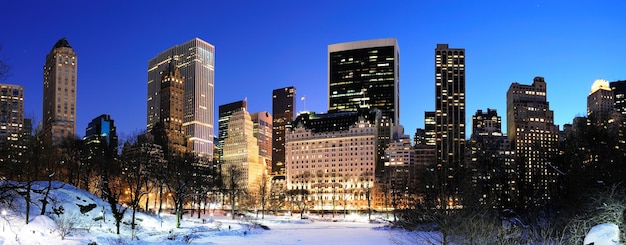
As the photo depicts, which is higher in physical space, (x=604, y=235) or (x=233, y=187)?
(x=604, y=235)

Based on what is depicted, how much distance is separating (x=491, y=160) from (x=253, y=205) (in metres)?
120

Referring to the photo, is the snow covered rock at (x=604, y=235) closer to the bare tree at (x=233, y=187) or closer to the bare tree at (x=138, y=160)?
the bare tree at (x=138, y=160)

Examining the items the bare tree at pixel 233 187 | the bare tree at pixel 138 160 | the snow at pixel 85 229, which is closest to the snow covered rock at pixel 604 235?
the snow at pixel 85 229

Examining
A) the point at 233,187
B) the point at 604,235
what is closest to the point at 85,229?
the point at 604,235

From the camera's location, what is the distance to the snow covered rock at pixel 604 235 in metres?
22.1

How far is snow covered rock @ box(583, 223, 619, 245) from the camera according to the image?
22.1 metres

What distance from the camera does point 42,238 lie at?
34.6 meters

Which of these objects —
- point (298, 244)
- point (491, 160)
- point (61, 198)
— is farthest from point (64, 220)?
point (491, 160)

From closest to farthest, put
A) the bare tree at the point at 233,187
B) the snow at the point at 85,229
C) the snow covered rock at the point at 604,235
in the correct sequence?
the snow covered rock at the point at 604,235 < the snow at the point at 85,229 < the bare tree at the point at 233,187

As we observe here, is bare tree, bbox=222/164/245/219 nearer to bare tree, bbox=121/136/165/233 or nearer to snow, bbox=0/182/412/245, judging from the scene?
bare tree, bbox=121/136/165/233

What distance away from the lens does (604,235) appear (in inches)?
884

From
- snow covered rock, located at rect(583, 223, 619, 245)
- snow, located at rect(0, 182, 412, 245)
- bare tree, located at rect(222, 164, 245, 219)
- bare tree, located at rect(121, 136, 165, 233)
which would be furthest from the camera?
bare tree, located at rect(222, 164, 245, 219)

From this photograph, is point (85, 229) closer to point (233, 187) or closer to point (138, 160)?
point (138, 160)

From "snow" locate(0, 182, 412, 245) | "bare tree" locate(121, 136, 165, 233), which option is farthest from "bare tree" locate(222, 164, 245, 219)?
"snow" locate(0, 182, 412, 245)
